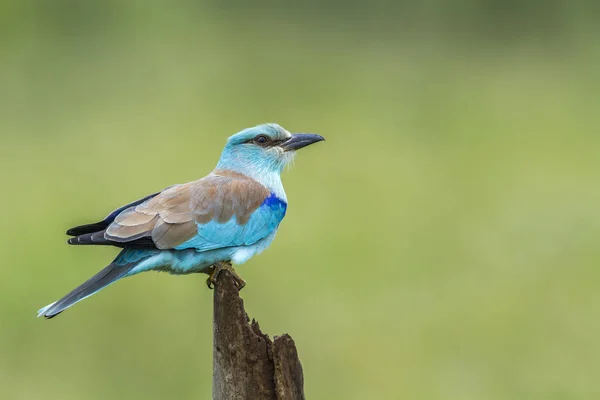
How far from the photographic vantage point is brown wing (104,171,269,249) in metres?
4.00

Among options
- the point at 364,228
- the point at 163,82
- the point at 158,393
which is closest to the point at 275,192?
the point at 158,393

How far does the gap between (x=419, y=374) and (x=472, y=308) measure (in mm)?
918

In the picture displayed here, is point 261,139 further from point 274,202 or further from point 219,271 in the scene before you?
point 219,271

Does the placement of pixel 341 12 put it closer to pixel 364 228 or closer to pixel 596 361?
pixel 364 228

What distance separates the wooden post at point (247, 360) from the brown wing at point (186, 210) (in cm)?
54

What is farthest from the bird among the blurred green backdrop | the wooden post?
the blurred green backdrop

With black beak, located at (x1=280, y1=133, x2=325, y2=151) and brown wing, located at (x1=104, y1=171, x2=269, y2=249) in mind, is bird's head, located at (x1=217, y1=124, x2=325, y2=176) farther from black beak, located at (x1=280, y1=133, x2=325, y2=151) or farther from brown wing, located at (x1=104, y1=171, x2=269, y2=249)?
brown wing, located at (x1=104, y1=171, x2=269, y2=249)

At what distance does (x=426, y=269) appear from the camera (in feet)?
26.8

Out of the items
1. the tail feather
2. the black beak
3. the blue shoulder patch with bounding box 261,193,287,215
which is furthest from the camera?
the black beak

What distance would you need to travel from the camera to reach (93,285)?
3.86 meters

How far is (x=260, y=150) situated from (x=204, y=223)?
2.08ft

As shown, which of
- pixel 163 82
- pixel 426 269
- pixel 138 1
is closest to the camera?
pixel 426 269

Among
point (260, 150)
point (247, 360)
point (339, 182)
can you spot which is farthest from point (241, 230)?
point (339, 182)

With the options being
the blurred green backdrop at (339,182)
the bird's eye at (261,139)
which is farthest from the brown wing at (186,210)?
the blurred green backdrop at (339,182)
